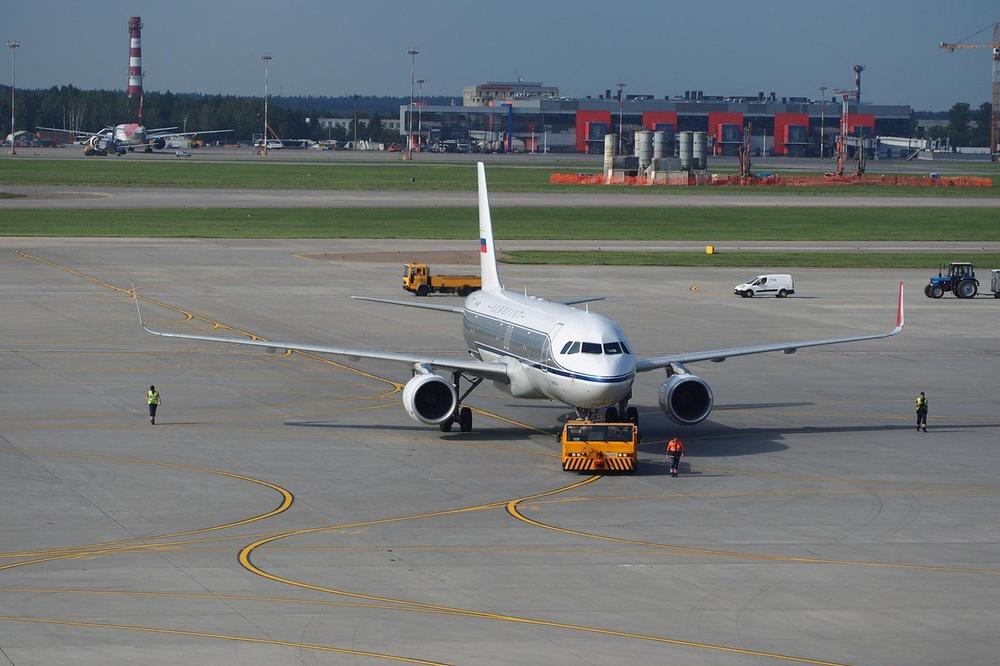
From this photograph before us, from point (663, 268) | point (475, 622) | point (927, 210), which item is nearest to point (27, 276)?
point (663, 268)

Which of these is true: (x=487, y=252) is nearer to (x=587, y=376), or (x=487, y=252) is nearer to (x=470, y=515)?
(x=587, y=376)

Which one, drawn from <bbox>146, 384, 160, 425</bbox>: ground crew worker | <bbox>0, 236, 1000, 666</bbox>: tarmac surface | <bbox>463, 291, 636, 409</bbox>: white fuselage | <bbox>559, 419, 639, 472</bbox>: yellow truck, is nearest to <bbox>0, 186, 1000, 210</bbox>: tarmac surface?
<bbox>0, 236, 1000, 666</bbox>: tarmac surface

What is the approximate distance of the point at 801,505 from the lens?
39312 millimetres

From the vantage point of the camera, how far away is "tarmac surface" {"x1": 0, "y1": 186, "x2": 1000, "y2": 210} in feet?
536

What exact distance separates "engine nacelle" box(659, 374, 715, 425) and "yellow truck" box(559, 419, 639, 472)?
5.08m

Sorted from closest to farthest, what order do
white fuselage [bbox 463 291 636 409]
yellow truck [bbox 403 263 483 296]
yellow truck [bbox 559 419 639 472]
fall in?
1. yellow truck [bbox 559 419 639 472]
2. white fuselage [bbox 463 291 636 409]
3. yellow truck [bbox 403 263 483 296]

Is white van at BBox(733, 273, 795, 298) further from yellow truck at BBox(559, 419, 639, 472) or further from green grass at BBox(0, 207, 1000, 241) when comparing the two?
yellow truck at BBox(559, 419, 639, 472)

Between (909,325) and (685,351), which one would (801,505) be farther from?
(909,325)

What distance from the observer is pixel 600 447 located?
42562 millimetres

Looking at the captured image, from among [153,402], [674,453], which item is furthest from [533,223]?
[674,453]

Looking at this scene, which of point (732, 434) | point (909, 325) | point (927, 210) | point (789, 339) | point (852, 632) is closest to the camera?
point (852, 632)

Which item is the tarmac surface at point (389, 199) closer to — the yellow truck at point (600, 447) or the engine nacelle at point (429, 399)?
the engine nacelle at point (429, 399)

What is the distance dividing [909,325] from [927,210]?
313ft

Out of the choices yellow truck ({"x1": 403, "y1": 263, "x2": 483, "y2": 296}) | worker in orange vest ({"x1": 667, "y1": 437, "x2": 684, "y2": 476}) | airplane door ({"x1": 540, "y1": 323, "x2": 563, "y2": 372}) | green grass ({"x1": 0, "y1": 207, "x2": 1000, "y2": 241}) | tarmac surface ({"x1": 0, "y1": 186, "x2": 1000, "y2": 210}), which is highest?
tarmac surface ({"x1": 0, "y1": 186, "x2": 1000, "y2": 210})
